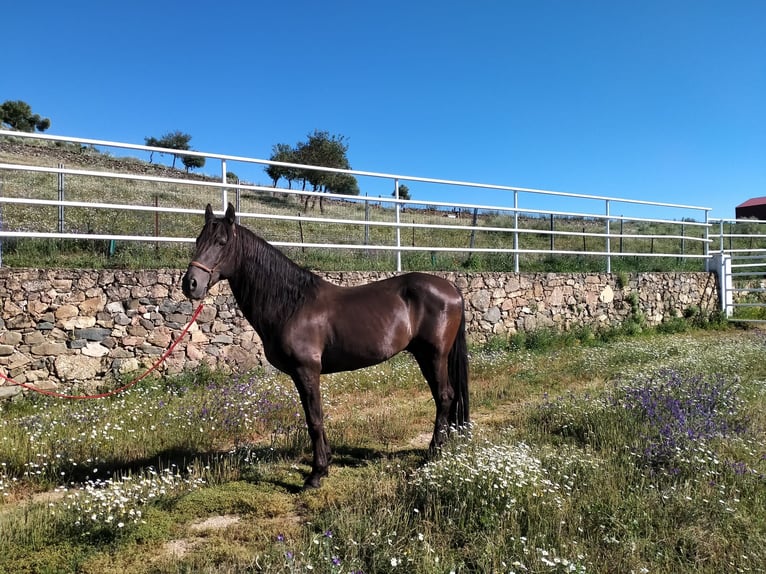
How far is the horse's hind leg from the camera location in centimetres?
450

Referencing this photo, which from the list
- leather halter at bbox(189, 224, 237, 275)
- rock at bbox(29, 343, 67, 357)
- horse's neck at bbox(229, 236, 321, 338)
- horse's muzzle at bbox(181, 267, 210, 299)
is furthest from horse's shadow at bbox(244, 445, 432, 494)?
rock at bbox(29, 343, 67, 357)

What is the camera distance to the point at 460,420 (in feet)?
15.5

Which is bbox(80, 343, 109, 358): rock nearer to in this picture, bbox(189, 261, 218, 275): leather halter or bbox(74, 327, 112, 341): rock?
bbox(74, 327, 112, 341): rock

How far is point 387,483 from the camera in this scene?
3812 millimetres

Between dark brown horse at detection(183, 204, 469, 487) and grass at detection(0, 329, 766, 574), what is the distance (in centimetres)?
69

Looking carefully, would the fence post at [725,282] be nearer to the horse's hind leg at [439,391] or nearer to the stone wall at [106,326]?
the stone wall at [106,326]

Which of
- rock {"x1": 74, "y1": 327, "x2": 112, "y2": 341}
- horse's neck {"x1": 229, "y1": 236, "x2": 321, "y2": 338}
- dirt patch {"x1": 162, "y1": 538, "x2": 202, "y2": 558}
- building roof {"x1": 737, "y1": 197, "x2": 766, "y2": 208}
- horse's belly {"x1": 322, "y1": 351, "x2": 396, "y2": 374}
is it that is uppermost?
building roof {"x1": 737, "y1": 197, "x2": 766, "y2": 208}

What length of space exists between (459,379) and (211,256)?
246cm

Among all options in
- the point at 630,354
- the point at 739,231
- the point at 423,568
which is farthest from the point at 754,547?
the point at 739,231

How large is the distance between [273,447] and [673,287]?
12144mm

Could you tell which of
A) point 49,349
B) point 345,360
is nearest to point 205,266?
point 345,360

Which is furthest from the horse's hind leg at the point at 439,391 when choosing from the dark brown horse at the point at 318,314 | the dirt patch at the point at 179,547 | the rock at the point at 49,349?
the rock at the point at 49,349

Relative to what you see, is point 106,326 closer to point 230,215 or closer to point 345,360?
point 230,215

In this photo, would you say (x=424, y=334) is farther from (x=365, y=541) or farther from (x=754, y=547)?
(x=754, y=547)
